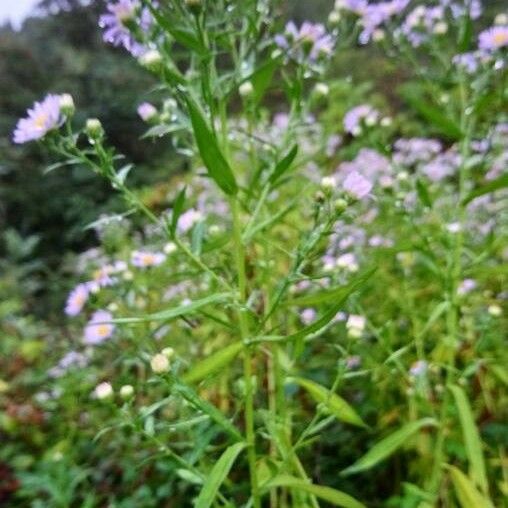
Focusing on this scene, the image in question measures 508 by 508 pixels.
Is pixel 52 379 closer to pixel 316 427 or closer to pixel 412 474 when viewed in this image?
pixel 412 474

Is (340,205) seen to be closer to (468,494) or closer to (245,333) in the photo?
(245,333)

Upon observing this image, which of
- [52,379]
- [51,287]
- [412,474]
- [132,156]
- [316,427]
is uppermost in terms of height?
[132,156]

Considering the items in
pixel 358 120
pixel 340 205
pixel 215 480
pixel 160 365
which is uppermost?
pixel 358 120

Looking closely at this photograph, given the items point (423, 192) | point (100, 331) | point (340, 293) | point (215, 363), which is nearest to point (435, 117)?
point (423, 192)

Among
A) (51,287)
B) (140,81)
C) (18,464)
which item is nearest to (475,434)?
(18,464)

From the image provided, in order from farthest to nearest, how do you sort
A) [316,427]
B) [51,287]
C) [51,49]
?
[51,49]
[51,287]
[316,427]

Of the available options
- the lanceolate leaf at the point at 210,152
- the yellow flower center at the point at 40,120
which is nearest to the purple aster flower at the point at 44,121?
the yellow flower center at the point at 40,120

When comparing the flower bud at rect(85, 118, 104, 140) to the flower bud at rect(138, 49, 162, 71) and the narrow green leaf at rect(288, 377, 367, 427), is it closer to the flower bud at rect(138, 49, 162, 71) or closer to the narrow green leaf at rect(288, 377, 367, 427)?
the flower bud at rect(138, 49, 162, 71)
